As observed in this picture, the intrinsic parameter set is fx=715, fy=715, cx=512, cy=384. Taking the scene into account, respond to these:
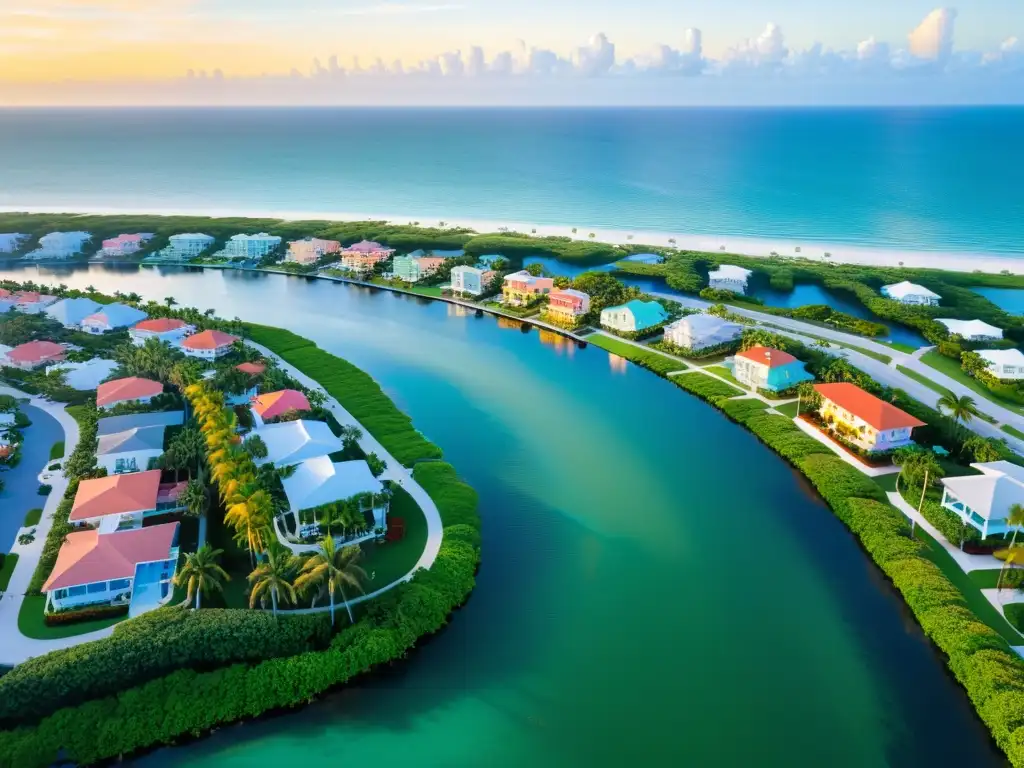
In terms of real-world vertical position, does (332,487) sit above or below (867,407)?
below

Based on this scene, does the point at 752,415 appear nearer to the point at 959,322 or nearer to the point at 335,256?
the point at 959,322

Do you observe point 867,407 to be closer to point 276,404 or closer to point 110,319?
point 276,404

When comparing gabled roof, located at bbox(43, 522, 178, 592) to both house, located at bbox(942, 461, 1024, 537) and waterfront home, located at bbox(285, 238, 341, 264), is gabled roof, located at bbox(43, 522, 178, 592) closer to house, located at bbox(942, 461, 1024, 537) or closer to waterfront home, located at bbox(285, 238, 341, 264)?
house, located at bbox(942, 461, 1024, 537)

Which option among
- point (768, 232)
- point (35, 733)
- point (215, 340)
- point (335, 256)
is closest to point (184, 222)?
point (335, 256)

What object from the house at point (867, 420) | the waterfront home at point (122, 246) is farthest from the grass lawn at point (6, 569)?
the waterfront home at point (122, 246)

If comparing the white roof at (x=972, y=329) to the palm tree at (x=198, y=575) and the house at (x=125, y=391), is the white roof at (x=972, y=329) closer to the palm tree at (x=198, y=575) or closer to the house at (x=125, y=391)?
the palm tree at (x=198, y=575)

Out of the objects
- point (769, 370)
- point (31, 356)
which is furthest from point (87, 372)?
point (769, 370)
